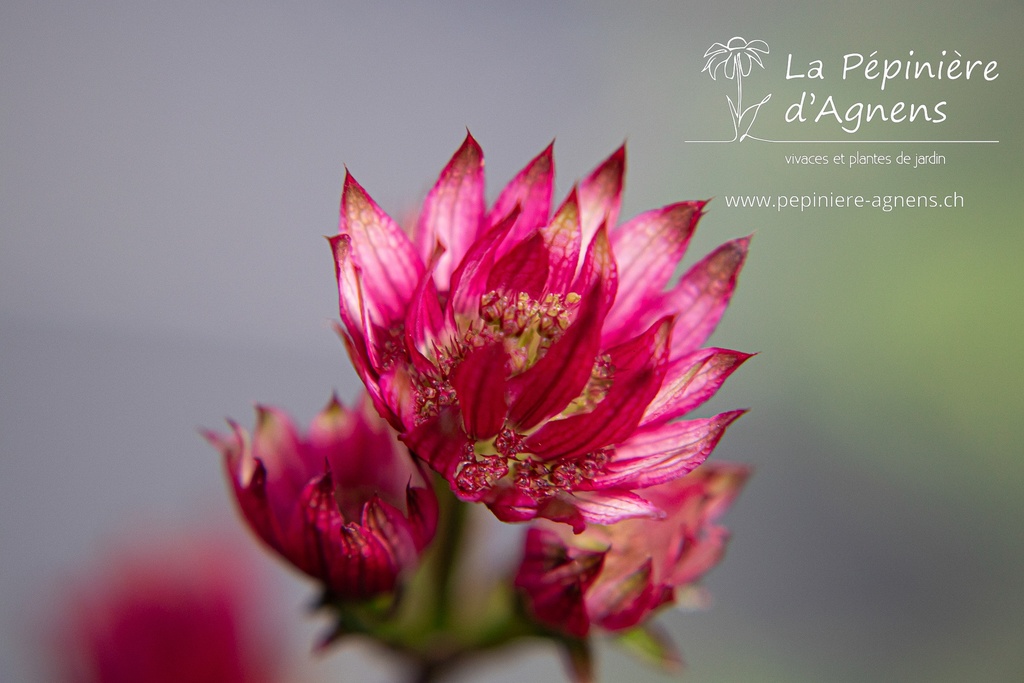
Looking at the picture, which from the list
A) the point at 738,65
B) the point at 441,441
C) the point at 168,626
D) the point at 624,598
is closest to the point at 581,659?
the point at 624,598

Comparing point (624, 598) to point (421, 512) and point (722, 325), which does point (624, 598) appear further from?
point (722, 325)

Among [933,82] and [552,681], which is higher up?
[933,82]

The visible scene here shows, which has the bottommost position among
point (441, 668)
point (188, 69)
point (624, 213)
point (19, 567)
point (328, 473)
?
point (19, 567)

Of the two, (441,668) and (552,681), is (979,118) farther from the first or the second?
(552,681)

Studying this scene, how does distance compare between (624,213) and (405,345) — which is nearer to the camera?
(405,345)

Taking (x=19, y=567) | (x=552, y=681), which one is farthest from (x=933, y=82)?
(x=19, y=567)

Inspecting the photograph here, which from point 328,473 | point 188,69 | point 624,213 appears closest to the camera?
point 328,473

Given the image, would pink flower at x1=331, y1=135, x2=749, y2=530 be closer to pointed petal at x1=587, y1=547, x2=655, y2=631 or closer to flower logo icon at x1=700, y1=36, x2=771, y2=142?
→ pointed petal at x1=587, y1=547, x2=655, y2=631
